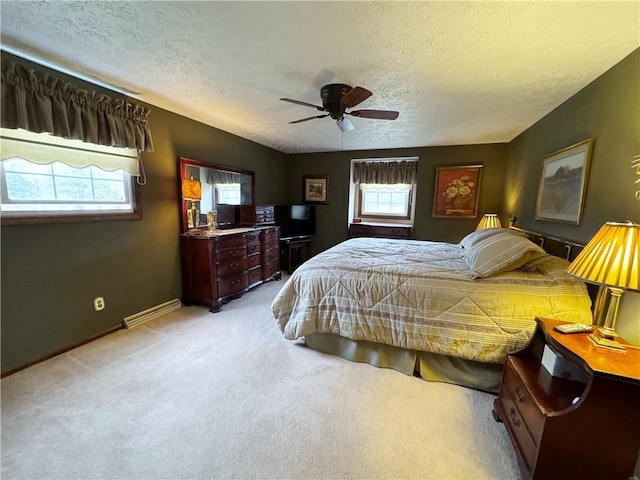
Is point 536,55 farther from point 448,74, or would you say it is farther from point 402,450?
point 402,450

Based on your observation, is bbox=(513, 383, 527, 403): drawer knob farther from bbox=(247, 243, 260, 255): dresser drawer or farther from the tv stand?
the tv stand

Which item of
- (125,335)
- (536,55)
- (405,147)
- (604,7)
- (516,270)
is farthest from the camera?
(405,147)

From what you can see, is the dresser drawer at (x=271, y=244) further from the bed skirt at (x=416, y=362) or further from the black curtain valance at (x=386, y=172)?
the black curtain valance at (x=386, y=172)

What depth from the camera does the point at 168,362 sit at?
2.09 meters

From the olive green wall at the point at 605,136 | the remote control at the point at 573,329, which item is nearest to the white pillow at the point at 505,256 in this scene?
the olive green wall at the point at 605,136

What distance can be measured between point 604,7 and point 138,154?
3580mm

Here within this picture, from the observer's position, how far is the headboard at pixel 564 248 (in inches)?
69.1

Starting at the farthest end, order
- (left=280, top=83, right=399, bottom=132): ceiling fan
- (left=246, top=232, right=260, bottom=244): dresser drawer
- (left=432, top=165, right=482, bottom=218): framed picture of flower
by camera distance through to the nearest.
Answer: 1. (left=432, top=165, right=482, bottom=218): framed picture of flower
2. (left=246, top=232, right=260, bottom=244): dresser drawer
3. (left=280, top=83, right=399, bottom=132): ceiling fan

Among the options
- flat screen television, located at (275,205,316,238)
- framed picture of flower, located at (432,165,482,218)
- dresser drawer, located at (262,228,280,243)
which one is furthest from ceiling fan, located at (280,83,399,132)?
flat screen television, located at (275,205,316,238)

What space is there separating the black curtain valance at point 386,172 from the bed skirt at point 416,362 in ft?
12.3

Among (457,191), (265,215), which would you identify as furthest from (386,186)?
(265,215)

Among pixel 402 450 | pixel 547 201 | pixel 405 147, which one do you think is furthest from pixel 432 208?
pixel 402 450

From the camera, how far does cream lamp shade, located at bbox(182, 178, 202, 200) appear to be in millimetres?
3108

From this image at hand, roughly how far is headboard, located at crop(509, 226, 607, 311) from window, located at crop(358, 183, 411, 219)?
2654 millimetres
